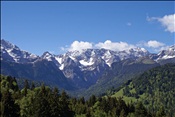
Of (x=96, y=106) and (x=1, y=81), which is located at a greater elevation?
(x=1, y=81)

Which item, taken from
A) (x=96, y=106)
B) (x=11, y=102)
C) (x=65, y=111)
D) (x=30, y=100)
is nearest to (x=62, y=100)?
(x=65, y=111)

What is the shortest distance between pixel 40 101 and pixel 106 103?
7204 cm

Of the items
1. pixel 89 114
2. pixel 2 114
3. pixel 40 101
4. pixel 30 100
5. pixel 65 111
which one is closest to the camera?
pixel 2 114

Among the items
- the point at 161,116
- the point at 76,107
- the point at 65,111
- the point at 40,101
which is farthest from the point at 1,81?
the point at 161,116

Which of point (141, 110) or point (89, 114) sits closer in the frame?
point (89, 114)

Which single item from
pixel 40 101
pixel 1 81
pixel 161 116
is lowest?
pixel 161 116

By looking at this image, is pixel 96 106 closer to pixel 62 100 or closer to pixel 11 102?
pixel 62 100

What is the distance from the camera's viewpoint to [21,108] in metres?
121

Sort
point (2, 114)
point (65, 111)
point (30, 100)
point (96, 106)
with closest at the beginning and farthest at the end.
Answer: point (2, 114) → point (30, 100) → point (65, 111) → point (96, 106)

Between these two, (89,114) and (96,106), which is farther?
(96,106)

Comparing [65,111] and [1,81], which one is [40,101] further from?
[1,81]

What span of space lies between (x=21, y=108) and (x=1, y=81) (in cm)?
6910

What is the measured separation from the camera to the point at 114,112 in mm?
163125

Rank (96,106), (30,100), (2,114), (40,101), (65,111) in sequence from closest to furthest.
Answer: (2,114) < (40,101) < (30,100) < (65,111) < (96,106)
